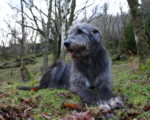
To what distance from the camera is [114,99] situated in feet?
13.1

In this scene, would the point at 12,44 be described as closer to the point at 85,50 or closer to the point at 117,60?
the point at 117,60

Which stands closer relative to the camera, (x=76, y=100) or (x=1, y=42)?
(x=76, y=100)

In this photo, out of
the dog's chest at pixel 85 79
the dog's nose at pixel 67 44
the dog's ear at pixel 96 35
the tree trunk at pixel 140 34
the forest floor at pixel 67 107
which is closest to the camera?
the forest floor at pixel 67 107

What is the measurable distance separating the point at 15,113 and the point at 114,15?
3806cm

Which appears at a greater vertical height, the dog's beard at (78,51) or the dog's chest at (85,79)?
the dog's beard at (78,51)

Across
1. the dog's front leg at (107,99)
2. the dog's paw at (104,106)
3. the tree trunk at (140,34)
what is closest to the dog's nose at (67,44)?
the dog's front leg at (107,99)

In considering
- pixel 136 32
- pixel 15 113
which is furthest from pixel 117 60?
pixel 15 113

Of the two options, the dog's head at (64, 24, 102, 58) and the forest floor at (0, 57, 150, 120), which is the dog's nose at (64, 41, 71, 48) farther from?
the forest floor at (0, 57, 150, 120)

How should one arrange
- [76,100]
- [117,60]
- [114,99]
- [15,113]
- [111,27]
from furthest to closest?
1. [111,27]
2. [117,60]
3. [76,100]
4. [114,99]
5. [15,113]

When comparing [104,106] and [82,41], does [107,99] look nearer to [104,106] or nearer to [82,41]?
[104,106]

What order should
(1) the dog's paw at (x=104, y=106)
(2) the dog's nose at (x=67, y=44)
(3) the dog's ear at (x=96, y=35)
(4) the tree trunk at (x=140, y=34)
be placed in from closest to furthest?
(1) the dog's paw at (x=104, y=106)
(2) the dog's nose at (x=67, y=44)
(3) the dog's ear at (x=96, y=35)
(4) the tree trunk at (x=140, y=34)

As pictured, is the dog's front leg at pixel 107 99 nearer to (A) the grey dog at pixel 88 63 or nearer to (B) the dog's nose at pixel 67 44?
(A) the grey dog at pixel 88 63

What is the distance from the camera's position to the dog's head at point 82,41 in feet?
15.4

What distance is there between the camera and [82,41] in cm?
482
